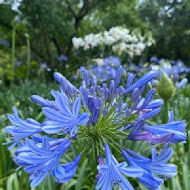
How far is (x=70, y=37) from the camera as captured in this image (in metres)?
12.7

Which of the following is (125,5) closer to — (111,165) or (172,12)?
(172,12)

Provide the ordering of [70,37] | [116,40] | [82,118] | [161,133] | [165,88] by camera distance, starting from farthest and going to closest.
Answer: [70,37] → [116,40] → [165,88] → [161,133] → [82,118]

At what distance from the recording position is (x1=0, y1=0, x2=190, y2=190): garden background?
20.1 feet

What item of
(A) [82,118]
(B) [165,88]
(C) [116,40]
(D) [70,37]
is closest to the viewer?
(A) [82,118]

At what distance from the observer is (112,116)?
1.23 m

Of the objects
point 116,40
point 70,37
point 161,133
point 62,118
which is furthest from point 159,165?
point 70,37

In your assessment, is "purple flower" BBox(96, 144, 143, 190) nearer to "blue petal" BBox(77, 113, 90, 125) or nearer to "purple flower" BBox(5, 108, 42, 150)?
"blue petal" BBox(77, 113, 90, 125)

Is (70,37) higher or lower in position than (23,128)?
higher

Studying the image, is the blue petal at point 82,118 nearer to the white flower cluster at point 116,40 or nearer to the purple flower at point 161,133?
the purple flower at point 161,133

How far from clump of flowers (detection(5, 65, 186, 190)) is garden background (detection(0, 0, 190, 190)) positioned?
1496 millimetres

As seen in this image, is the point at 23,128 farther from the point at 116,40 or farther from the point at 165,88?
the point at 116,40

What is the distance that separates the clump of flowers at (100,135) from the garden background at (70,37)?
150 cm

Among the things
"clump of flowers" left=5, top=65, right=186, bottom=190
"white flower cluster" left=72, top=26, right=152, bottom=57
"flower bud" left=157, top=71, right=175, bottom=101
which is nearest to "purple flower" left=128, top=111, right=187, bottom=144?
"clump of flowers" left=5, top=65, right=186, bottom=190

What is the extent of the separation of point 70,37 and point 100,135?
1180cm
